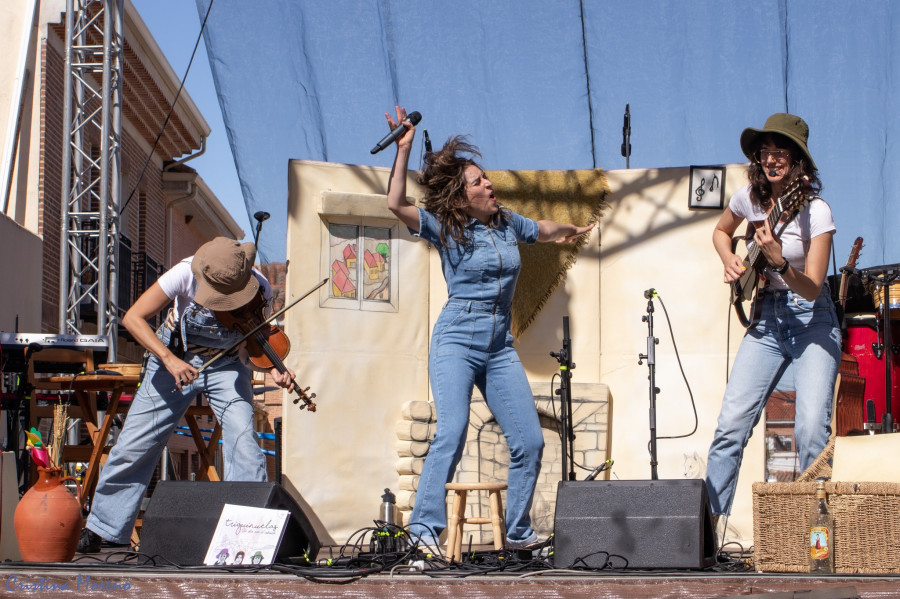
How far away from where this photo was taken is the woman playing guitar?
12.2 ft

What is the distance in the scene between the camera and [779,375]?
392 centimetres

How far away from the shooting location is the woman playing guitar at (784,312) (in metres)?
3.71

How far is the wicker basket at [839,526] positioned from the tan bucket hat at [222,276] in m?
2.02

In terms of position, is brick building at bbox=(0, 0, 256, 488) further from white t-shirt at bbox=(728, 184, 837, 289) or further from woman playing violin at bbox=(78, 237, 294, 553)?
white t-shirt at bbox=(728, 184, 837, 289)

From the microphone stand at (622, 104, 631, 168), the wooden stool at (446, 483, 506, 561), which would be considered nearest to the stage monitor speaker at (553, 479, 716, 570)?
the wooden stool at (446, 483, 506, 561)

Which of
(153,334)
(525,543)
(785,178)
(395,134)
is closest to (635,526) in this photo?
(525,543)

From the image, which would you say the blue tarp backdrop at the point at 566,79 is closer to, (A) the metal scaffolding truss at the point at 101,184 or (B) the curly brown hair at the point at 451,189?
(A) the metal scaffolding truss at the point at 101,184

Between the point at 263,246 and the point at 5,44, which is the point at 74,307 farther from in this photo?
the point at 5,44

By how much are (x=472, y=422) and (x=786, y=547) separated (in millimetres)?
4143

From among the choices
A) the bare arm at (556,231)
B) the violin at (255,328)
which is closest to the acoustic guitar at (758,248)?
the bare arm at (556,231)

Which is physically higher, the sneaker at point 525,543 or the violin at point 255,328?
the violin at point 255,328

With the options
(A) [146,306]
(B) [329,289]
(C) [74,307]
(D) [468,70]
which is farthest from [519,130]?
(C) [74,307]

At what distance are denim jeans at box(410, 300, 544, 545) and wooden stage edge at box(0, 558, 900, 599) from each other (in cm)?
93

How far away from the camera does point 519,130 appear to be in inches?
263
